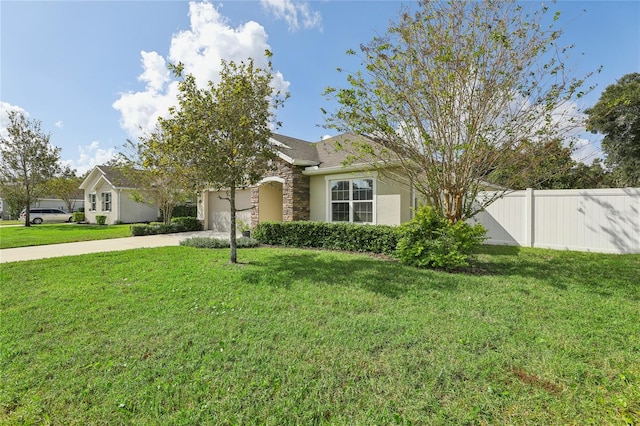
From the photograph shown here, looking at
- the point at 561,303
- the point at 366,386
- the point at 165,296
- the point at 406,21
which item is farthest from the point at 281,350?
the point at 406,21

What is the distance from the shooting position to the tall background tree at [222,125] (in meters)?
6.73

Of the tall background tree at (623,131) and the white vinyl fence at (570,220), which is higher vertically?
the tall background tree at (623,131)

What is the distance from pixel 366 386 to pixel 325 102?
6.71 m

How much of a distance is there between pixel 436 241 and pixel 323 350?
4747 millimetres

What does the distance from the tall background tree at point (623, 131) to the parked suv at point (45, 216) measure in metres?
45.0

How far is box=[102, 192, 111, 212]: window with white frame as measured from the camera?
Result: 24.0 metres

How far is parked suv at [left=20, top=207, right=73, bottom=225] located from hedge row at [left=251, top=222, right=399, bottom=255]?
28.2 metres

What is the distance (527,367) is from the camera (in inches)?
117

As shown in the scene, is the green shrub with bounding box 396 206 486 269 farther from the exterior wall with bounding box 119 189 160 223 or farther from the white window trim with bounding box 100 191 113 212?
the white window trim with bounding box 100 191 113 212

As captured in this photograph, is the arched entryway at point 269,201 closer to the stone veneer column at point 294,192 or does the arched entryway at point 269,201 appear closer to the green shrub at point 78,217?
the stone veneer column at point 294,192

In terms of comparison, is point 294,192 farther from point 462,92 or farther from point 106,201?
point 106,201

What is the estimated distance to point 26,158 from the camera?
22453 mm

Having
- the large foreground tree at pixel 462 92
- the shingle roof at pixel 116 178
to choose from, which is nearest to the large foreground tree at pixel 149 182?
the shingle roof at pixel 116 178

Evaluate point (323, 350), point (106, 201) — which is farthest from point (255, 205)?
point (106, 201)
